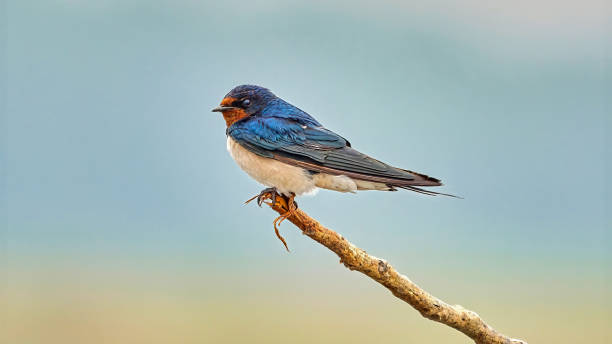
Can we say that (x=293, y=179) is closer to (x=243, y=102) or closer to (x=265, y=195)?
(x=265, y=195)

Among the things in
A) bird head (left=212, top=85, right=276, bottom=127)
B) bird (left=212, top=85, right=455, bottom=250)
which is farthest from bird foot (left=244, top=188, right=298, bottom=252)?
bird head (left=212, top=85, right=276, bottom=127)

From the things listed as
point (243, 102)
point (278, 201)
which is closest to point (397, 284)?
point (278, 201)

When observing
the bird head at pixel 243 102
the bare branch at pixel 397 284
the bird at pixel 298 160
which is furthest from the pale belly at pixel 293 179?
the bird head at pixel 243 102

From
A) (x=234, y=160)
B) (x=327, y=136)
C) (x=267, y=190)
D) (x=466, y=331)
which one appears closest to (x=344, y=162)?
(x=327, y=136)

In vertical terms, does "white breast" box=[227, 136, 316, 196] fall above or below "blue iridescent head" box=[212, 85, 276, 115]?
below

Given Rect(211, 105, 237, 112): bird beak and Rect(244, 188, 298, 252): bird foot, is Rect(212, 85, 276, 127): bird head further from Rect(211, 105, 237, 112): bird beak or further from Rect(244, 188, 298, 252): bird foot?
Rect(244, 188, 298, 252): bird foot

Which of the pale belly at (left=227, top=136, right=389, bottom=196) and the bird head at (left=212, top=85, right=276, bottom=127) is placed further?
the bird head at (left=212, top=85, right=276, bottom=127)

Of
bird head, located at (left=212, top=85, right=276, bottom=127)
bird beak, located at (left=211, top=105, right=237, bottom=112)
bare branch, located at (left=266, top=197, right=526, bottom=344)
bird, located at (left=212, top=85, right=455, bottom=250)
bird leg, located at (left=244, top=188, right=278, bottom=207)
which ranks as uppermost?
bird head, located at (left=212, top=85, right=276, bottom=127)

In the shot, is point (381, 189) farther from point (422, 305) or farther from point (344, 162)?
point (422, 305)
